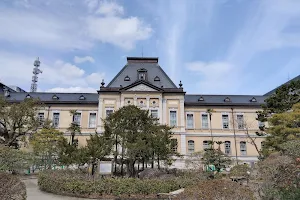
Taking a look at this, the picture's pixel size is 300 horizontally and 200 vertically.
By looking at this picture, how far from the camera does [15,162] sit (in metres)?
14.9

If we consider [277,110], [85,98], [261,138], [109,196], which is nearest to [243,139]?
[261,138]

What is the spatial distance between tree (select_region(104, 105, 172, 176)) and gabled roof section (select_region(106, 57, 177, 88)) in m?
14.1

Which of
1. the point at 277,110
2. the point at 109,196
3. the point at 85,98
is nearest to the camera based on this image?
the point at 109,196

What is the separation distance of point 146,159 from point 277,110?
40.7ft

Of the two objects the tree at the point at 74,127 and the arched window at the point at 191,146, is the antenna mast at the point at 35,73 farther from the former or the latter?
the arched window at the point at 191,146

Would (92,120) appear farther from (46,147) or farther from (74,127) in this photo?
(46,147)

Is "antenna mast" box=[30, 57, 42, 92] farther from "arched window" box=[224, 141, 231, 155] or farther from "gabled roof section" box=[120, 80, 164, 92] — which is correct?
"arched window" box=[224, 141, 231, 155]

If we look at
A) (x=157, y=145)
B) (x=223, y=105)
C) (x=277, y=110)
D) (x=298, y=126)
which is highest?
(x=223, y=105)

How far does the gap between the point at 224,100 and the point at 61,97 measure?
22.2m

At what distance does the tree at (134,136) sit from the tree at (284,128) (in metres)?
8.57

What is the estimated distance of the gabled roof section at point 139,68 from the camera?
99.4ft

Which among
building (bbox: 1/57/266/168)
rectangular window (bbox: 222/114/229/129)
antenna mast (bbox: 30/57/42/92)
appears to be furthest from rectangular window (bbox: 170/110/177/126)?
antenna mast (bbox: 30/57/42/92)

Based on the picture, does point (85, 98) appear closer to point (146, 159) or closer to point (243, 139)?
point (146, 159)

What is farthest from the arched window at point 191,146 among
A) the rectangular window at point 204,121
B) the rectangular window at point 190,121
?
the rectangular window at point 204,121
